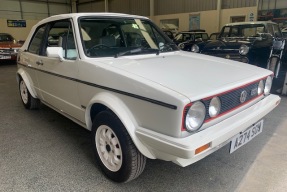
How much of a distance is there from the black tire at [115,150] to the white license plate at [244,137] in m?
0.73

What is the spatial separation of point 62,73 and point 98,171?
3.58ft

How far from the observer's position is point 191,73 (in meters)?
2.01

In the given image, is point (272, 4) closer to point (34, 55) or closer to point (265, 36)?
point (265, 36)

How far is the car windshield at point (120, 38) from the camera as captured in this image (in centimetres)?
244

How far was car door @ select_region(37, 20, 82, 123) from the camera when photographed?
2469mm

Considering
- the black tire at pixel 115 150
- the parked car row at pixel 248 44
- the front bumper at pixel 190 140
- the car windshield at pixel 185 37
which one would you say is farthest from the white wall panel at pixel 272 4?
the black tire at pixel 115 150

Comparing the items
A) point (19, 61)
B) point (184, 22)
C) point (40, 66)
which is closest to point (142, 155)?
point (40, 66)

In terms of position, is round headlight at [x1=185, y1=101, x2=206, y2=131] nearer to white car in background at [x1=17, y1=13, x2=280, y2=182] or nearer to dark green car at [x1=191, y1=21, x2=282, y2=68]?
white car in background at [x1=17, y1=13, x2=280, y2=182]

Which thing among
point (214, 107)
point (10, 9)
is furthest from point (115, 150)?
point (10, 9)

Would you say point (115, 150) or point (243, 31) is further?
point (243, 31)

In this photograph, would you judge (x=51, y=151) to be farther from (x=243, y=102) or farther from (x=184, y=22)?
(x=184, y=22)

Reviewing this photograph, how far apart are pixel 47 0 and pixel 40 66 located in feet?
65.6

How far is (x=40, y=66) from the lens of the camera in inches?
123

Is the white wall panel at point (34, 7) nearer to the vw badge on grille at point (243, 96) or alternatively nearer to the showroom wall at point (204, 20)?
the showroom wall at point (204, 20)
